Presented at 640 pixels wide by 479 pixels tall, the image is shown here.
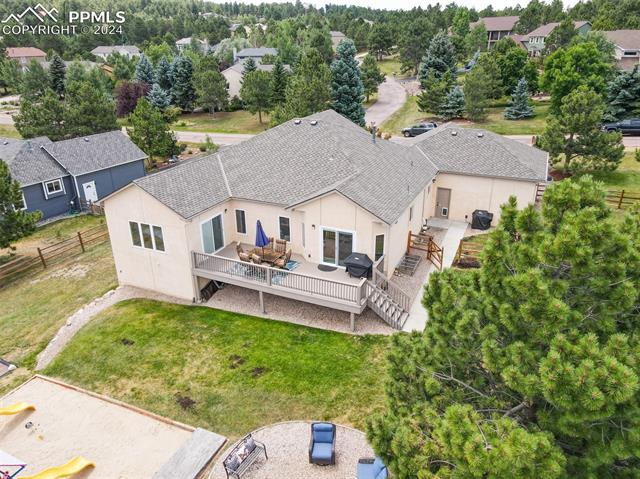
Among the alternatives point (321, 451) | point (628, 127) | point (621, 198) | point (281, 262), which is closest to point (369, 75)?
point (628, 127)

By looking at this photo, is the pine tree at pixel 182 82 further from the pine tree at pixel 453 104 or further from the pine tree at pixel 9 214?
the pine tree at pixel 9 214

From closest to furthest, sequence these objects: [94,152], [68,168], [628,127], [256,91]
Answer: [68,168] → [94,152] → [628,127] → [256,91]

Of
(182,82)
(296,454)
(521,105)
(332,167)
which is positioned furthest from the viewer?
(182,82)

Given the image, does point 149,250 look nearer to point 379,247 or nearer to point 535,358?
point 379,247

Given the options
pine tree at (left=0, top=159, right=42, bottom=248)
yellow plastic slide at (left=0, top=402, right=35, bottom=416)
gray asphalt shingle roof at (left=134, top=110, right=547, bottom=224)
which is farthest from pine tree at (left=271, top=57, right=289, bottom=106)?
yellow plastic slide at (left=0, top=402, right=35, bottom=416)

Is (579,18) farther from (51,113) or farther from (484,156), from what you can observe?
(51,113)

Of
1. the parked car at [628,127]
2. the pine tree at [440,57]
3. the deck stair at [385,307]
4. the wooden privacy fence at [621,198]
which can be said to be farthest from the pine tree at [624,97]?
the deck stair at [385,307]
